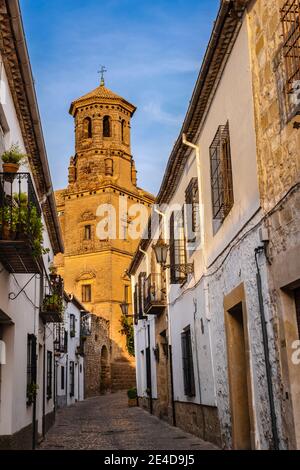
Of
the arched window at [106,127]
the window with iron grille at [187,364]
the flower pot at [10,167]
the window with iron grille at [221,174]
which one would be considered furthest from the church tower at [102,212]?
the flower pot at [10,167]

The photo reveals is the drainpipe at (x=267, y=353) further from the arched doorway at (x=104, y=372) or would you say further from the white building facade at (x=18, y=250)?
the arched doorway at (x=104, y=372)

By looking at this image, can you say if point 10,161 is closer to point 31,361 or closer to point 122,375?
point 31,361

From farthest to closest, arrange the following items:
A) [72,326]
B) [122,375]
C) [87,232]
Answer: [87,232]
[122,375]
[72,326]

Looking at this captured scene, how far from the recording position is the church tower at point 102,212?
41.7 meters

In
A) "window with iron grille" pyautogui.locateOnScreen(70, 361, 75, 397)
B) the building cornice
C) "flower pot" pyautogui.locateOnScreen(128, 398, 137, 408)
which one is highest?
the building cornice

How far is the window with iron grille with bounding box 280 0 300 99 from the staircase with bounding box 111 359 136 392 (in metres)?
35.7

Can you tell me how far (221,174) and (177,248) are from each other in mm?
4497

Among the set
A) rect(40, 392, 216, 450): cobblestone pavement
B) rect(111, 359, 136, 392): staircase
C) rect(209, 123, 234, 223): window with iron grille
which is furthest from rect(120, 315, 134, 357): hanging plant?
rect(209, 123, 234, 223): window with iron grille

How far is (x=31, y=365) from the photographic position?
1206cm

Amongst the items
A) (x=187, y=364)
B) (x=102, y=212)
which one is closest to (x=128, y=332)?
(x=102, y=212)

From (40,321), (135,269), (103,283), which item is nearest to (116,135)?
(103,283)

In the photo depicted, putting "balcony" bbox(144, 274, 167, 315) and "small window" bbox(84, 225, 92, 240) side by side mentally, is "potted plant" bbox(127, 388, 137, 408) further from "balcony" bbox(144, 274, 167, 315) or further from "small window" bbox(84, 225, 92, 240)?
"small window" bbox(84, 225, 92, 240)

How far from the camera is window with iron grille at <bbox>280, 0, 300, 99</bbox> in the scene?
618 cm

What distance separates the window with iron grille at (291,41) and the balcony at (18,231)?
3776mm
